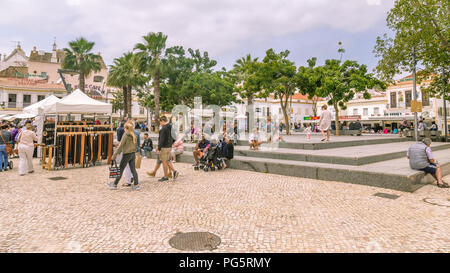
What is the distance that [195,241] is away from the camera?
3.48m

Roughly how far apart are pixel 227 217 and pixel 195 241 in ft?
3.54

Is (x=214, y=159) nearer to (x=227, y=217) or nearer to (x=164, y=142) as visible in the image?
(x=164, y=142)

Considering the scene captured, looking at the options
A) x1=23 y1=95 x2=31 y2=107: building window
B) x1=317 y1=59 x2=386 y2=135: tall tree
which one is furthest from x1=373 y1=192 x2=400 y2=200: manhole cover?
x1=23 y1=95 x2=31 y2=107: building window

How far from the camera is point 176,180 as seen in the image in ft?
25.5

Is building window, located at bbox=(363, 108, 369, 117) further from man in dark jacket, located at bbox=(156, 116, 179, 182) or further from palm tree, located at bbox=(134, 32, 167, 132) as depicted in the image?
man in dark jacket, located at bbox=(156, 116, 179, 182)

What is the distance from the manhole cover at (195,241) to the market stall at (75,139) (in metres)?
7.93

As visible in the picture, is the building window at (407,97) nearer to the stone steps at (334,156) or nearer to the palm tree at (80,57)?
the stone steps at (334,156)

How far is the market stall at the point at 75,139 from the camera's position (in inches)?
379

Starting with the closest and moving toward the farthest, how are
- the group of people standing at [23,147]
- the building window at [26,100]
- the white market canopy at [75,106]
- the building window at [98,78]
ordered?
1. the group of people standing at [23,147]
2. the white market canopy at [75,106]
3. the building window at [26,100]
4. the building window at [98,78]

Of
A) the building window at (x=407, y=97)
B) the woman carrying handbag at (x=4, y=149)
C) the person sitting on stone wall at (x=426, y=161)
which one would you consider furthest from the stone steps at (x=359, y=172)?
the building window at (x=407, y=97)

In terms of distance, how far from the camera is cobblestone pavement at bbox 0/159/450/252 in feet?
11.1

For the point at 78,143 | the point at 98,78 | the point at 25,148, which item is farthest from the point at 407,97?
the point at 98,78
